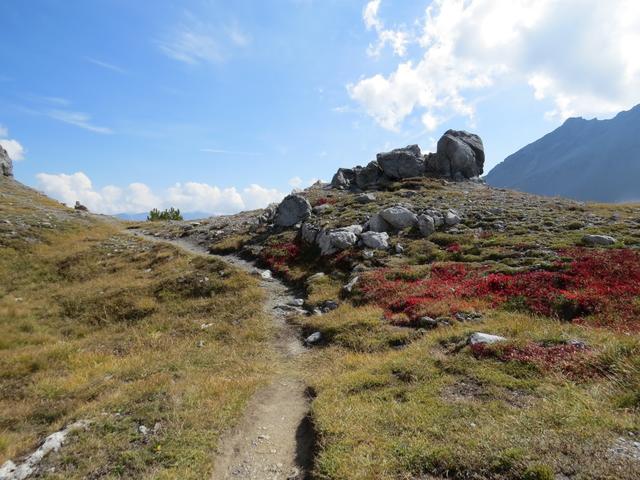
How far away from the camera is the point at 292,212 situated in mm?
42531

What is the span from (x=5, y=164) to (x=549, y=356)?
4521 inches

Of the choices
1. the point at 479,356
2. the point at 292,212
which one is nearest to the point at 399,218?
the point at 292,212

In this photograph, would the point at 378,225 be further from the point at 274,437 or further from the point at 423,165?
the point at 423,165

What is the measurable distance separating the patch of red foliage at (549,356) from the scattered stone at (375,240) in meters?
16.7

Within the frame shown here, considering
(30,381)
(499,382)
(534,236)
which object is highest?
(534,236)

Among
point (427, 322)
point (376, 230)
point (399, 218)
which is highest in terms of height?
point (399, 218)

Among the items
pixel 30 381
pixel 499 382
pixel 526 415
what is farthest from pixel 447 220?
pixel 30 381

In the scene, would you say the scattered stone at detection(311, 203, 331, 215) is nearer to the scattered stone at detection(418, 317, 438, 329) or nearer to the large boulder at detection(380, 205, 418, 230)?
the large boulder at detection(380, 205, 418, 230)

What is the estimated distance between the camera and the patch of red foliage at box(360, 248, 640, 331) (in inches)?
642

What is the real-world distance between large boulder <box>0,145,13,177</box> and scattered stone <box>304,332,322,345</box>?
100 m

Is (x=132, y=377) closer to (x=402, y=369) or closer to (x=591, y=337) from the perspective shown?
(x=402, y=369)

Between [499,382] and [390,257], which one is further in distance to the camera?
[390,257]

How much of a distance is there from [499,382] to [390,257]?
56.7 ft

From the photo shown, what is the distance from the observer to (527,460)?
7090 millimetres
